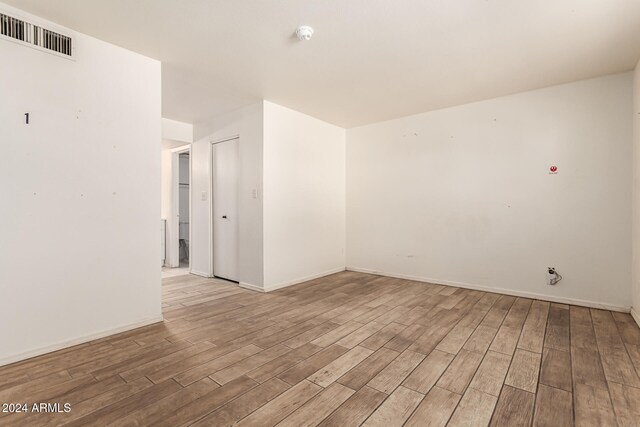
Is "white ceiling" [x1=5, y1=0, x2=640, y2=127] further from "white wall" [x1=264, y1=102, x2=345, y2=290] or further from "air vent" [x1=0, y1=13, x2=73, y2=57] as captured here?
"white wall" [x1=264, y1=102, x2=345, y2=290]

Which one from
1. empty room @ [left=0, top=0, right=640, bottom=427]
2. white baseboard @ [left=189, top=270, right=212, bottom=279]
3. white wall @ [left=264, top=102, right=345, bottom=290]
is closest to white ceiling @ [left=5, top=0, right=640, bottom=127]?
empty room @ [left=0, top=0, right=640, bottom=427]

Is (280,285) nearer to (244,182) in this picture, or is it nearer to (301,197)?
(301,197)

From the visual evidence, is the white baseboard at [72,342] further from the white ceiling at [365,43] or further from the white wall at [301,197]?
the white ceiling at [365,43]

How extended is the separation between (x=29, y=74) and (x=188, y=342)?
2432 mm

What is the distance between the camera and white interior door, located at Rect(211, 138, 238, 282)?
4.59 meters

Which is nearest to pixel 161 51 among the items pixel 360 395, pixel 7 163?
pixel 7 163

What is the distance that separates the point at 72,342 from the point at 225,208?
2667mm

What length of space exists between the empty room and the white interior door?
5 cm

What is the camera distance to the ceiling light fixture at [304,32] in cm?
239

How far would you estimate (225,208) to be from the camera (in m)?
4.77

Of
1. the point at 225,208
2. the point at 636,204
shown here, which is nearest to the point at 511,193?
the point at 636,204

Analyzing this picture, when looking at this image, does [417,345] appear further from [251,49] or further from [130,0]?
[130,0]

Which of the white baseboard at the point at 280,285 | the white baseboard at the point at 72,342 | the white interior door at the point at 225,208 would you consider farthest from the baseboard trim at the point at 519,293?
the white baseboard at the point at 72,342

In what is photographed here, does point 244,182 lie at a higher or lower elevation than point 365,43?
lower
